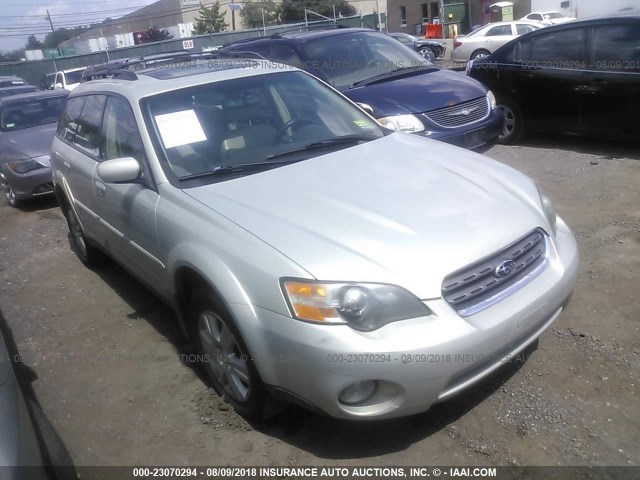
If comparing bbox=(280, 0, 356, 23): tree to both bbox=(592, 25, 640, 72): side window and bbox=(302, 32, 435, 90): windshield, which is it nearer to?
bbox=(302, 32, 435, 90): windshield

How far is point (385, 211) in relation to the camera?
2.73 m

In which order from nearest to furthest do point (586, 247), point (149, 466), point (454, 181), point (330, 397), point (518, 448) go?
point (330, 397) < point (518, 448) < point (149, 466) < point (454, 181) < point (586, 247)

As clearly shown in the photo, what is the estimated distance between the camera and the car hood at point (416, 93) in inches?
240

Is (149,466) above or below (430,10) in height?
below

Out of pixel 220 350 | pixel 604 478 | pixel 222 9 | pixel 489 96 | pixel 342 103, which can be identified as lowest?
pixel 604 478

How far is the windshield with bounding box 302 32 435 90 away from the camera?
6.86m

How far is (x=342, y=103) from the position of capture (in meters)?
4.11

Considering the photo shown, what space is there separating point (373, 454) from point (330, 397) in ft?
1.71

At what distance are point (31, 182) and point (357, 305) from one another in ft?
21.4

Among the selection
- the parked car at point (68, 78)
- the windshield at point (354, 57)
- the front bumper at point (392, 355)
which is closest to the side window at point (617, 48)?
the windshield at point (354, 57)

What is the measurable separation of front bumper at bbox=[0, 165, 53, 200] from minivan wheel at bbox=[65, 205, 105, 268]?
7.91 ft

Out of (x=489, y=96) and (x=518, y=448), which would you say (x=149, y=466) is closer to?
(x=518, y=448)

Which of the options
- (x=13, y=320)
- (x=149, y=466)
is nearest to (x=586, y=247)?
(x=149, y=466)

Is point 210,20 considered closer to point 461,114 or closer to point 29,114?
point 29,114
